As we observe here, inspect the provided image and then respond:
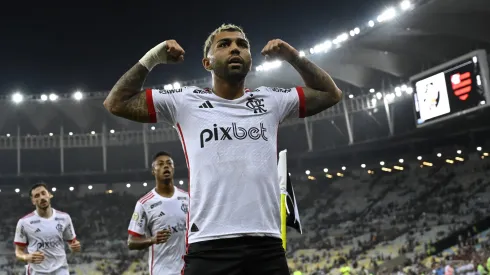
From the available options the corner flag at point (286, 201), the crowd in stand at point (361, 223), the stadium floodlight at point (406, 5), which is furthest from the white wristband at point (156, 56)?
the stadium floodlight at point (406, 5)

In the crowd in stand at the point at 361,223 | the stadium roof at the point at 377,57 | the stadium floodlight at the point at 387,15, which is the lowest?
the crowd in stand at the point at 361,223

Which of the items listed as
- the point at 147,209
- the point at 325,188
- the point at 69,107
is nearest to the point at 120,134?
the point at 69,107

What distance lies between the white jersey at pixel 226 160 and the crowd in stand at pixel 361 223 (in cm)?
2129

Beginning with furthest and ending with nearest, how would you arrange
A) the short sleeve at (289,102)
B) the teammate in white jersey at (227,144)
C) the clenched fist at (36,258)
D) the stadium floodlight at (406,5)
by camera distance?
the stadium floodlight at (406,5)
the clenched fist at (36,258)
the short sleeve at (289,102)
the teammate in white jersey at (227,144)

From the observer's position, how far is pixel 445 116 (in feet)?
80.5

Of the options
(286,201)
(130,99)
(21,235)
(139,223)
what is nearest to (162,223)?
(139,223)

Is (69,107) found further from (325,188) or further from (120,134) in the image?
(325,188)

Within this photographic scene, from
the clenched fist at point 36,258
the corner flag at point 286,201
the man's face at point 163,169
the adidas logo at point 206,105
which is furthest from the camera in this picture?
the clenched fist at point 36,258

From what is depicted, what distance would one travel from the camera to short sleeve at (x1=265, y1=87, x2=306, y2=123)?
12.3 feet

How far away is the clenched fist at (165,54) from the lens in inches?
143

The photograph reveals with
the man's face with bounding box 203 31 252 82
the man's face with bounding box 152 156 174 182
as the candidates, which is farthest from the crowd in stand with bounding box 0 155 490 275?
the man's face with bounding box 203 31 252 82

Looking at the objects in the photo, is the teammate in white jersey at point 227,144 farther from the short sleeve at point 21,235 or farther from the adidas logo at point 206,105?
the short sleeve at point 21,235

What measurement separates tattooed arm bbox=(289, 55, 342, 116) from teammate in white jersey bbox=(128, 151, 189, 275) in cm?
374

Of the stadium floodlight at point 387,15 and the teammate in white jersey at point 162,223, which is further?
the stadium floodlight at point 387,15
